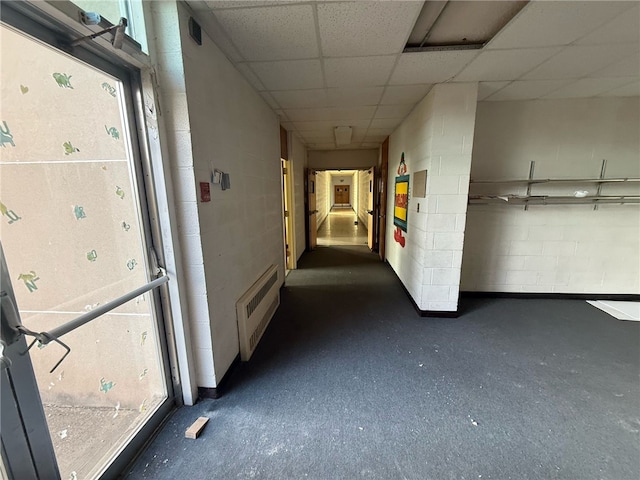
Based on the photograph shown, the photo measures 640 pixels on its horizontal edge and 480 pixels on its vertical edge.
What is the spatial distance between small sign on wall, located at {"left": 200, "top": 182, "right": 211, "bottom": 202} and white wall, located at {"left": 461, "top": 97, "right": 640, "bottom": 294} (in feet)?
10.1

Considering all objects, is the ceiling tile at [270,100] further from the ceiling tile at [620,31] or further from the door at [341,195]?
the door at [341,195]

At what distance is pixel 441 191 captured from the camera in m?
2.69

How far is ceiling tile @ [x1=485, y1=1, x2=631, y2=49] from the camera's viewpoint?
1.45 m

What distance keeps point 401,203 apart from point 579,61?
2.22m

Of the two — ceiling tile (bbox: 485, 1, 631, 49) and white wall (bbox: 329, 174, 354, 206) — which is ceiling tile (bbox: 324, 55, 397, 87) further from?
white wall (bbox: 329, 174, 354, 206)

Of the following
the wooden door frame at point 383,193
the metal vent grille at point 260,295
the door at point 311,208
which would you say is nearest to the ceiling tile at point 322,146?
the door at point 311,208

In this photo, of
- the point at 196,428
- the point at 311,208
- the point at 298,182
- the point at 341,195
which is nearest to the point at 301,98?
the point at 298,182

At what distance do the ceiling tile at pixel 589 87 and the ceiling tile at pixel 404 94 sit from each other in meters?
1.42

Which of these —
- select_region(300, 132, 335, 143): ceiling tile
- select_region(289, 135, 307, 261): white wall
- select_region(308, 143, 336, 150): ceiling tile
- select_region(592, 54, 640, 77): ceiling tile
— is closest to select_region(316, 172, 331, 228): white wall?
select_region(308, 143, 336, 150): ceiling tile

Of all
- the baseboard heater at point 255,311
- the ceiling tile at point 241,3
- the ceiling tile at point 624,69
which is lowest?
the baseboard heater at point 255,311

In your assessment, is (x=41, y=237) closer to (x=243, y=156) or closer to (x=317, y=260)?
(x=243, y=156)

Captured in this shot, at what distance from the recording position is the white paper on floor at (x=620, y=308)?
9.25 feet

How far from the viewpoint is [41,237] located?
1.09 metres

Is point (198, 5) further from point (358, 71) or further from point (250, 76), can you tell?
point (358, 71)
